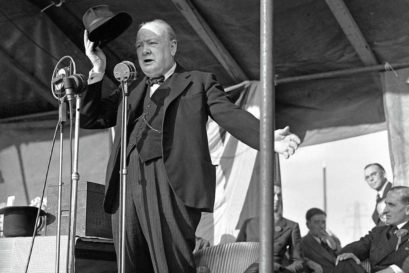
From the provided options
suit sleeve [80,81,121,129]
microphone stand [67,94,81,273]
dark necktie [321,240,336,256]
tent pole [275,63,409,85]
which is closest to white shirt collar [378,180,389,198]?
dark necktie [321,240,336,256]

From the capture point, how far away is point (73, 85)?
11.1ft

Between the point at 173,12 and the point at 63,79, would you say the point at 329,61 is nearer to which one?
the point at 173,12

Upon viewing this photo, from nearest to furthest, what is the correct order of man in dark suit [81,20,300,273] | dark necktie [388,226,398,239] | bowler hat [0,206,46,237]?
man in dark suit [81,20,300,273] < bowler hat [0,206,46,237] < dark necktie [388,226,398,239]

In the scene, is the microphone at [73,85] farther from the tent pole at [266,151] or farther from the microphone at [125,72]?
the tent pole at [266,151]

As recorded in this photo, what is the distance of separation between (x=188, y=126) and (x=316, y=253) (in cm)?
405

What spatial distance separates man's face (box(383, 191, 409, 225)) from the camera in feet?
18.6

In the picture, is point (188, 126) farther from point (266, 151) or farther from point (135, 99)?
point (266, 151)

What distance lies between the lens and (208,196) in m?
3.12

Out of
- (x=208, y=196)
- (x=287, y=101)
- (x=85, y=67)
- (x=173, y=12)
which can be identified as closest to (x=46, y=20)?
(x=85, y=67)

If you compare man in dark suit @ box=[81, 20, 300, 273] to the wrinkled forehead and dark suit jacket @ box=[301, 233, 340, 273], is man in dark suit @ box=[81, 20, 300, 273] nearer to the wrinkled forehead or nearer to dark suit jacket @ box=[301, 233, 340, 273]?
the wrinkled forehead

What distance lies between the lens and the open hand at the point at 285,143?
106 inches

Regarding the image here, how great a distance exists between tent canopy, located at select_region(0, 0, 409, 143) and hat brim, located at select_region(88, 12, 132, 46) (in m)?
2.51

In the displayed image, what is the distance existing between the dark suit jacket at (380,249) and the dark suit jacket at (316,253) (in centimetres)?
98

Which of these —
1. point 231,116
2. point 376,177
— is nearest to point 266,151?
point 231,116
